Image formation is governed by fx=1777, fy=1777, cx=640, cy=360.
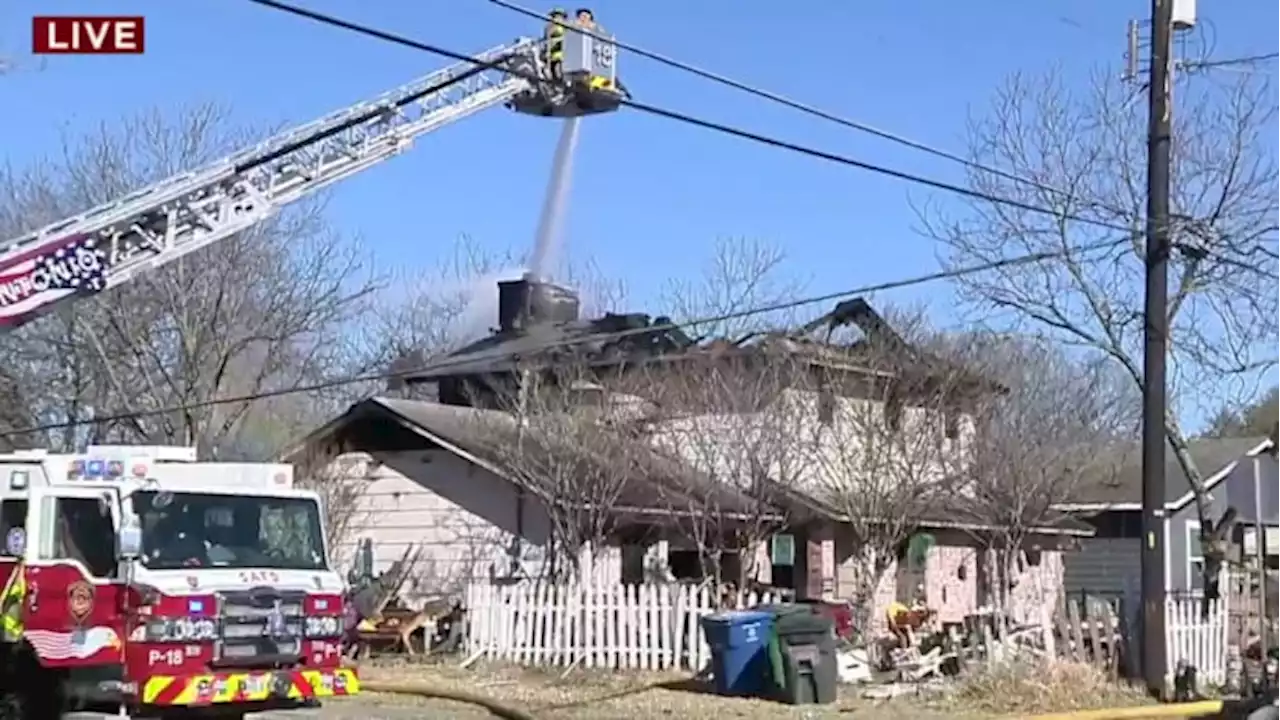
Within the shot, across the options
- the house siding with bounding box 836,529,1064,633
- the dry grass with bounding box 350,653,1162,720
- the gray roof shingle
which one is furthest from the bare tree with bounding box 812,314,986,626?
the gray roof shingle

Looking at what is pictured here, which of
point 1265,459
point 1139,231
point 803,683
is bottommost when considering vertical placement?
point 803,683

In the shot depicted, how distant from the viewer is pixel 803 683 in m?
19.2

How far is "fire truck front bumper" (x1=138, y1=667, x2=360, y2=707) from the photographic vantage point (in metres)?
14.5

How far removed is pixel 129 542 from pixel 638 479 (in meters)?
12.9

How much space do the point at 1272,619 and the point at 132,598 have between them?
1708 centimetres

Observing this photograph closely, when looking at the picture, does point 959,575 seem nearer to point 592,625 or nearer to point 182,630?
point 592,625

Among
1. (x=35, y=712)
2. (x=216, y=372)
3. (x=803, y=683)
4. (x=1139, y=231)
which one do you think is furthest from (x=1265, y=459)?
(x=216, y=372)

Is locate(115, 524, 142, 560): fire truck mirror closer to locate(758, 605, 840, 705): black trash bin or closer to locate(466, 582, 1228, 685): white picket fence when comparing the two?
locate(758, 605, 840, 705): black trash bin

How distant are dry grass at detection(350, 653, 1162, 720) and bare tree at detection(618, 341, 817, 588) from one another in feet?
17.6

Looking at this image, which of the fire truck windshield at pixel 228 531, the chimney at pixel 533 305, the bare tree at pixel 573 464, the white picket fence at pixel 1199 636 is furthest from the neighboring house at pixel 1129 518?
the fire truck windshield at pixel 228 531

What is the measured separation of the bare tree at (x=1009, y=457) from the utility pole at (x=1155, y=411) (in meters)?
7.03

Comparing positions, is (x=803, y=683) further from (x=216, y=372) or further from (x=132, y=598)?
(x=216, y=372)

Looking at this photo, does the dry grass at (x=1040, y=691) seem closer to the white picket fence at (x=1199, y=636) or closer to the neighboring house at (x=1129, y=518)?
the white picket fence at (x=1199, y=636)

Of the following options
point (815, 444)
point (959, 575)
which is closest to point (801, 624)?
point (815, 444)
